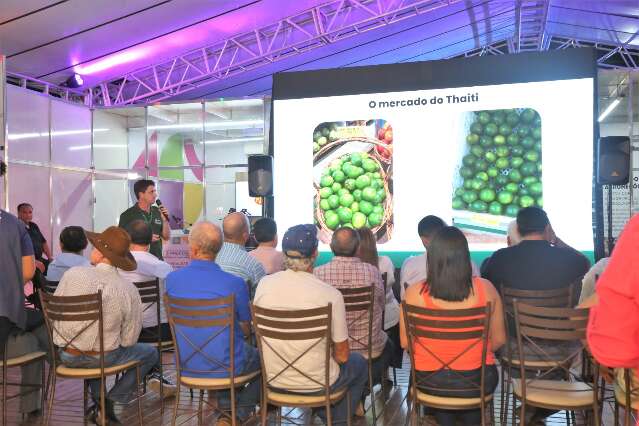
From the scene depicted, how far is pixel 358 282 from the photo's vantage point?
144 inches

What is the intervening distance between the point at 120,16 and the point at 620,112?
24.6ft

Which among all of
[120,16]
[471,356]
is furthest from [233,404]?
[120,16]

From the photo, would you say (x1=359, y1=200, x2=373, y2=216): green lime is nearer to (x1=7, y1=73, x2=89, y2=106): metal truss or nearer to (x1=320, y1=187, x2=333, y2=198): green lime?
(x1=320, y1=187, x2=333, y2=198): green lime

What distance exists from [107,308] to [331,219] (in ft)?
13.5

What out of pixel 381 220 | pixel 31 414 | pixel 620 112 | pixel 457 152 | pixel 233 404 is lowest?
pixel 31 414

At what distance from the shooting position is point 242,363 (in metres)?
3.18

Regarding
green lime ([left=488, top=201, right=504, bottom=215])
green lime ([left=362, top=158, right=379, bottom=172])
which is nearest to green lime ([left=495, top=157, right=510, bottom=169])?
green lime ([left=488, top=201, right=504, bottom=215])

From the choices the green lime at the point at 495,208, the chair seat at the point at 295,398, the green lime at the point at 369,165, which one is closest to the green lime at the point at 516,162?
the green lime at the point at 495,208

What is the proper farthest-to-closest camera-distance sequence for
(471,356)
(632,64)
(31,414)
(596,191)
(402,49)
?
(632,64)
(402,49)
(596,191)
(31,414)
(471,356)

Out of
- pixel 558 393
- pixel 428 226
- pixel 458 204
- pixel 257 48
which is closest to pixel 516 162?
pixel 458 204

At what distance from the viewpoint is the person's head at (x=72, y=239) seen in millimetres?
4211

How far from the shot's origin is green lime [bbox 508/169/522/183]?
6504 mm

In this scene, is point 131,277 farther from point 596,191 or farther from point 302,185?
point 596,191

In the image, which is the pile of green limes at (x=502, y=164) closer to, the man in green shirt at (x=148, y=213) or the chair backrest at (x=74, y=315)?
the man in green shirt at (x=148, y=213)
